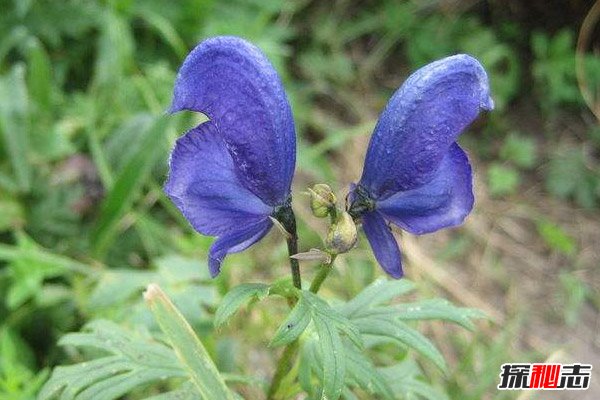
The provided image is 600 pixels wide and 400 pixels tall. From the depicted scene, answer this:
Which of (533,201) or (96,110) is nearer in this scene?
(96,110)

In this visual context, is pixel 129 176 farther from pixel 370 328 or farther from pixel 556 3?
pixel 556 3

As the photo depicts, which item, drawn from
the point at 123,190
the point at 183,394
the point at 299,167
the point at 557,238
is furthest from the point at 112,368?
the point at 557,238

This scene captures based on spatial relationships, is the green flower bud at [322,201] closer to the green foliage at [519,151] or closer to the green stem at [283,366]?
the green stem at [283,366]

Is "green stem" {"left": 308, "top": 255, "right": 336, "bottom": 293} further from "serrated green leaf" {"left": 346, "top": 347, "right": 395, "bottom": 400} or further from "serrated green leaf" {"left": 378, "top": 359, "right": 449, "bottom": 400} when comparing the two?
"serrated green leaf" {"left": 378, "top": 359, "right": 449, "bottom": 400}

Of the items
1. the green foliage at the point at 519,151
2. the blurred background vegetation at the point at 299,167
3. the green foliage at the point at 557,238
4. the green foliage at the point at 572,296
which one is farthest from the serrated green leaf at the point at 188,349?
the green foliage at the point at 519,151

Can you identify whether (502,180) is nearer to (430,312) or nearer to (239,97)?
(430,312)

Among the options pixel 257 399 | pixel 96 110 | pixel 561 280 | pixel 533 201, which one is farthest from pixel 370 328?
pixel 533 201
